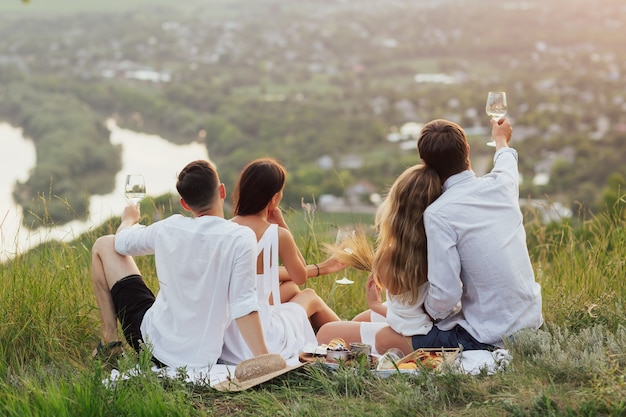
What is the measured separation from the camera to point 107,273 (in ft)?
12.4

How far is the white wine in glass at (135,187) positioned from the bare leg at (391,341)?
1304 millimetres

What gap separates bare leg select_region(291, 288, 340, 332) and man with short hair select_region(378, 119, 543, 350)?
0.76 metres

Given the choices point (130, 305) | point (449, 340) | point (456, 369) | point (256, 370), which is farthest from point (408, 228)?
point (130, 305)

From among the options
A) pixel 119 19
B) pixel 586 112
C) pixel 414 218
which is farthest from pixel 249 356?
pixel 119 19

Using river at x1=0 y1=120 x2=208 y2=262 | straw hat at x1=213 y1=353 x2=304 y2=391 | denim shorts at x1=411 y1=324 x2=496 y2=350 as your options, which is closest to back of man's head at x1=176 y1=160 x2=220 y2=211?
straw hat at x1=213 y1=353 x2=304 y2=391

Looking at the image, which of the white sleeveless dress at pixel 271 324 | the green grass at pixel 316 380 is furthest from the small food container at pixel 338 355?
the white sleeveless dress at pixel 271 324

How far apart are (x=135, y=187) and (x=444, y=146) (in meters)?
1.41

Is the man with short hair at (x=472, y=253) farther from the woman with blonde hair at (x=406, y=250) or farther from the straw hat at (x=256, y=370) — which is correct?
the straw hat at (x=256, y=370)

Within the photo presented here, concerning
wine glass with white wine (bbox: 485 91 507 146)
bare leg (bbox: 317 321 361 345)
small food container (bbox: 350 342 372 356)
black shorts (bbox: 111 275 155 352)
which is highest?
wine glass with white wine (bbox: 485 91 507 146)

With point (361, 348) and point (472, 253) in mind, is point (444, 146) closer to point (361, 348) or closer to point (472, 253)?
point (472, 253)

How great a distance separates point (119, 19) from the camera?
60.8 metres

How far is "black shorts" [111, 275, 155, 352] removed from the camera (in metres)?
3.73

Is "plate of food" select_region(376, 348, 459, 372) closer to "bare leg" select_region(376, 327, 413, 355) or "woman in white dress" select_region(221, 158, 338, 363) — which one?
"bare leg" select_region(376, 327, 413, 355)

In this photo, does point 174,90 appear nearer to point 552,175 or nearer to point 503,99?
point 552,175
